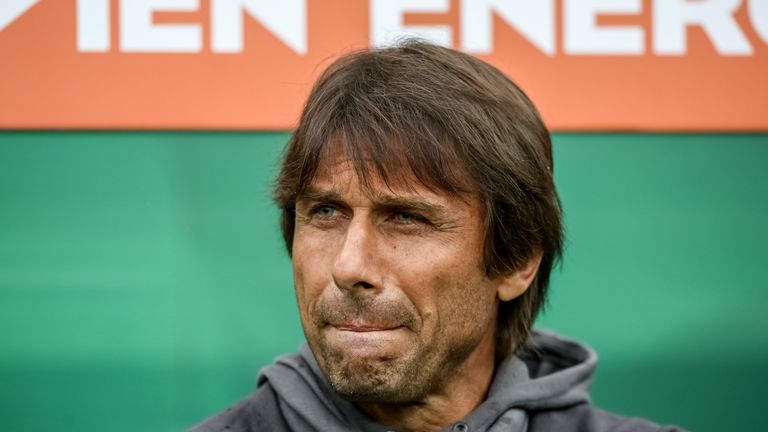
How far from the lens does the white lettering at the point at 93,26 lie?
7.54 feet

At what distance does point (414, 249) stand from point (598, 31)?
88cm

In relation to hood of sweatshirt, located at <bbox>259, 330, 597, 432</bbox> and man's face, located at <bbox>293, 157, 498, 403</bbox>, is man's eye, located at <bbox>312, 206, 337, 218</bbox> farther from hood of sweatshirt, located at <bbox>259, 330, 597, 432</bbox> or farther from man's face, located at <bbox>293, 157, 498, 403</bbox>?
hood of sweatshirt, located at <bbox>259, 330, 597, 432</bbox>

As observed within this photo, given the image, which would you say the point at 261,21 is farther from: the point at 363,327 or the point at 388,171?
the point at 363,327

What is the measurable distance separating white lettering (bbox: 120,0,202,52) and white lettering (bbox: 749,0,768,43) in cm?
136

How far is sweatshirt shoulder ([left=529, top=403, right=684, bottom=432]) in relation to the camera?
206 cm

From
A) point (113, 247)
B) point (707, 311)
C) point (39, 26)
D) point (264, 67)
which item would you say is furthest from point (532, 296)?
point (39, 26)

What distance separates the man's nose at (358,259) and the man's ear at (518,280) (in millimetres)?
360

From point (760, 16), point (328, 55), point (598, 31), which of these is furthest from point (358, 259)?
point (760, 16)

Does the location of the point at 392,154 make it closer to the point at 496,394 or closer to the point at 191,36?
the point at 496,394

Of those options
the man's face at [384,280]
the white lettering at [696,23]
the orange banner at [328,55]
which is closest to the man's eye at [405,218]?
the man's face at [384,280]

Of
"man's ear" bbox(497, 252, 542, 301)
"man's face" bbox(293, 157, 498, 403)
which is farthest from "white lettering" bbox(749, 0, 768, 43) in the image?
"man's face" bbox(293, 157, 498, 403)

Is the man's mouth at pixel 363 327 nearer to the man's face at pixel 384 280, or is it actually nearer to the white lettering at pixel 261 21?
the man's face at pixel 384 280

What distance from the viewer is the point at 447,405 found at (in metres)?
2.02

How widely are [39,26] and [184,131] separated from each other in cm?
42
